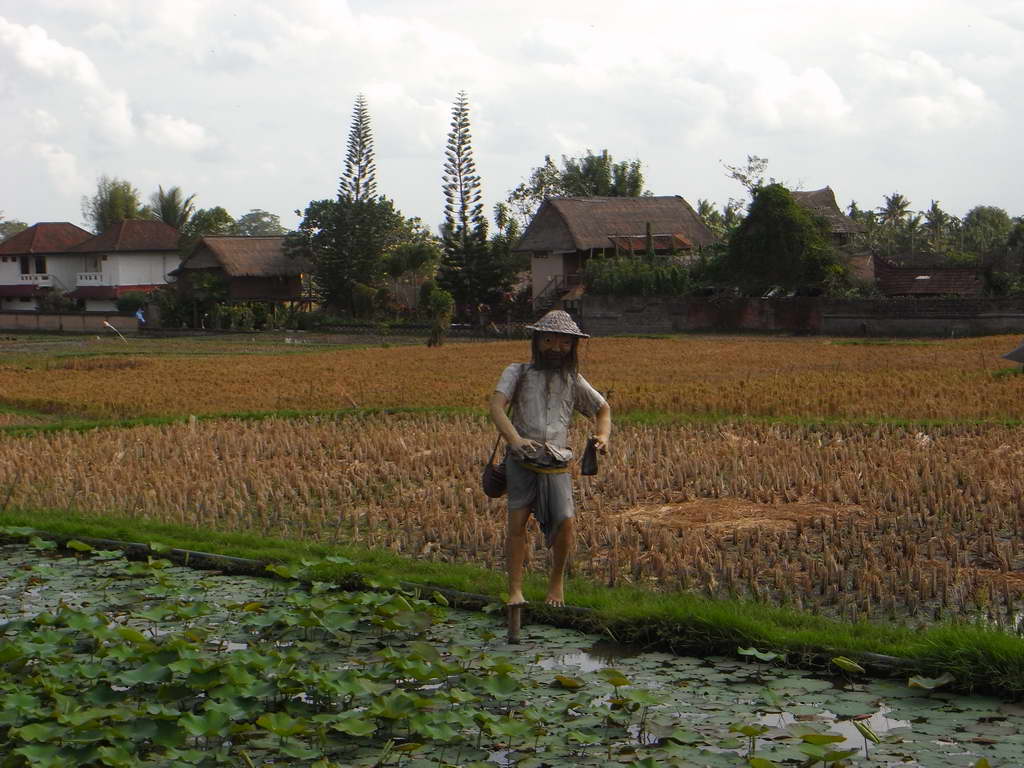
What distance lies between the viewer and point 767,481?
977cm

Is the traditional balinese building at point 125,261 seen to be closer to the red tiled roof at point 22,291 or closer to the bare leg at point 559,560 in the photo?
the red tiled roof at point 22,291

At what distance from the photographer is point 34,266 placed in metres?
62.4

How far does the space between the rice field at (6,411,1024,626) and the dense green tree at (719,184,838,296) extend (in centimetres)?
2404

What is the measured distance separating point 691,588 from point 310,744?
2.81 metres

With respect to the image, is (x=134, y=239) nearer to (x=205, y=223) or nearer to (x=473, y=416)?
(x=205, y=223)

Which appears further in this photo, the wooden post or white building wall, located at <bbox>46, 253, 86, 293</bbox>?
white building wall, located at <bbox>46, 253, 86, 293</bbox>

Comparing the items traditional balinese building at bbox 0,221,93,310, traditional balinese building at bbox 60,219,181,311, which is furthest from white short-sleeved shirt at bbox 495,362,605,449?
traditional balinese building at bbox 0,221,93,310

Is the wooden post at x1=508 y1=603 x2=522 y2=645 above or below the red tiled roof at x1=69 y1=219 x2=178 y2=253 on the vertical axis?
below

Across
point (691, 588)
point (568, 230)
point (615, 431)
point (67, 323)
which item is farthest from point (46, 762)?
point (67, 323)

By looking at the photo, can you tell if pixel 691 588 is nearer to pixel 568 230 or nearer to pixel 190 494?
pixel 190 494

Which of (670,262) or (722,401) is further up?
(670,262)

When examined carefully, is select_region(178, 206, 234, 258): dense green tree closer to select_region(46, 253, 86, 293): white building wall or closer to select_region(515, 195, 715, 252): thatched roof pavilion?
select_region(46, 253, 86, 293): white building wall

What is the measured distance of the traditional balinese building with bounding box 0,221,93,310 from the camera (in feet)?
203

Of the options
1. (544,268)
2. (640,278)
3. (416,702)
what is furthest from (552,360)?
(544,268)
